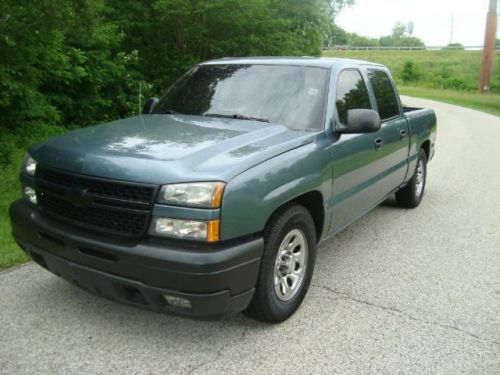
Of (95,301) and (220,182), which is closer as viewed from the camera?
(220,182)

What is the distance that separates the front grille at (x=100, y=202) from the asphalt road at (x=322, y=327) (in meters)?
0.76

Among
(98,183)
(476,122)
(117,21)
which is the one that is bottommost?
(476,122)

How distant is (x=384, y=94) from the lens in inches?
210

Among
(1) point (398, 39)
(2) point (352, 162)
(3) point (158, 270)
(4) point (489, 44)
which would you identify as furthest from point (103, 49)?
(1) point (398, 39)

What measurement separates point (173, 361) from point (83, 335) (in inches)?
26.3

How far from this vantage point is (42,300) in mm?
3703

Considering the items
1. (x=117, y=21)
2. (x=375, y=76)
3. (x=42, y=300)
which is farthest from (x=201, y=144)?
(x=117, y=21)

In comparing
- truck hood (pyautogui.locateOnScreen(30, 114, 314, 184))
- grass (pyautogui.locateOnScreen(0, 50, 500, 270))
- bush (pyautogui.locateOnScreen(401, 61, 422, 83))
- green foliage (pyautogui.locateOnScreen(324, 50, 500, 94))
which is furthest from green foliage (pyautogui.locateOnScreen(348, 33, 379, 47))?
truck hood (pyautogui.locateOnScreen(30, 114, 314, 184))

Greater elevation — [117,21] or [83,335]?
[117,21]

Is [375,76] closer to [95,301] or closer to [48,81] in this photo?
[95,301]

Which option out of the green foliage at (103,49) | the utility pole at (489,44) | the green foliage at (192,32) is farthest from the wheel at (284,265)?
the utility pole at (489,44)

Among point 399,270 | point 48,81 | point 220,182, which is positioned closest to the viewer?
point 220,182

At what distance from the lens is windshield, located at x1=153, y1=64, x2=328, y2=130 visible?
3.95 meters

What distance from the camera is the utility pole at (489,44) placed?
1528 inches
